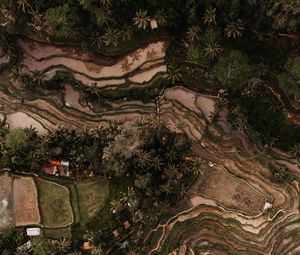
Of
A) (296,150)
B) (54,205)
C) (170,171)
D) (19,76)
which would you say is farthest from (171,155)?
(19,76)

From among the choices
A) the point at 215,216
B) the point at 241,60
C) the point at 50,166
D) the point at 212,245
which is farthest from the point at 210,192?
the point at 50,166

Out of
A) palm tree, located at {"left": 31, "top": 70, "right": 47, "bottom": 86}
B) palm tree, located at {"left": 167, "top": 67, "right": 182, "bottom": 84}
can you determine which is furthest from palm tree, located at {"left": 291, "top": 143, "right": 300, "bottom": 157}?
palm tree, located at {"left": 31, "top": 70, "right": 47, "bottom": 86}

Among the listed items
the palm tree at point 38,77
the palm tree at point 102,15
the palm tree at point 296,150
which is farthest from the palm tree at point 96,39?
the palm tree at point 296,150

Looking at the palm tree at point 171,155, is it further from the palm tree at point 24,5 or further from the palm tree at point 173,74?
the palm tree at point 24,5

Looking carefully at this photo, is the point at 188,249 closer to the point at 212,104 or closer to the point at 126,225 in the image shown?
the point at 126,225

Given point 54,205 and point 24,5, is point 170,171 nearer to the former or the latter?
point 54,205
